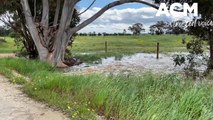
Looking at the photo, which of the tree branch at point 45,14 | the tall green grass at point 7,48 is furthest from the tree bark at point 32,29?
the tall green grass at point 7,48

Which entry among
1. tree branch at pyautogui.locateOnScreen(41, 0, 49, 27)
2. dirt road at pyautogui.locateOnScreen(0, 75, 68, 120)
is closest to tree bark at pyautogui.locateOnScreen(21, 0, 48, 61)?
tree branch at pyautogui.locateOnScreen(41, 0, 49, 27)

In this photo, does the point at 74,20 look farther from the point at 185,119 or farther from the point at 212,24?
the point at 185,119

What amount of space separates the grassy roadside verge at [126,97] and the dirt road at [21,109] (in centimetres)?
25

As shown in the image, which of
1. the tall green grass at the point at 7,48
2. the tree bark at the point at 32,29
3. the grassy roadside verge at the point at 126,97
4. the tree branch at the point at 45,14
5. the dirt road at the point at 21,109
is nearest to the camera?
the grassy roadside verge at the point at 126,97

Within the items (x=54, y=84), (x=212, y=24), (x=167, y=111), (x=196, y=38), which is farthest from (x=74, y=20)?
(x=167, y=111)

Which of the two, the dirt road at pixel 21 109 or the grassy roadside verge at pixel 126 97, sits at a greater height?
the grassy roadside verge at pixel 126 97

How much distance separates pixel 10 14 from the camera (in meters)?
26.9

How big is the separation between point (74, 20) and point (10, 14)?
4646 millimetres

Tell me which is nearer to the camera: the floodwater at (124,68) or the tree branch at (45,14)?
the floodwater at (124,68)

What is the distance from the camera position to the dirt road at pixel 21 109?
7707 mm

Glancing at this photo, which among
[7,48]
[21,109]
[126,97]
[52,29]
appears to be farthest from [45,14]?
[7,48]

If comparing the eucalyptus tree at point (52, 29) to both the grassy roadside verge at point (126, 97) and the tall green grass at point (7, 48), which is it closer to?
the grassy roadside verge at point (126, 97)

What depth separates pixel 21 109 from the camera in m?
8.44

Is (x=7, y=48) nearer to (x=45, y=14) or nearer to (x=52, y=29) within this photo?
(x=52, y=29)
